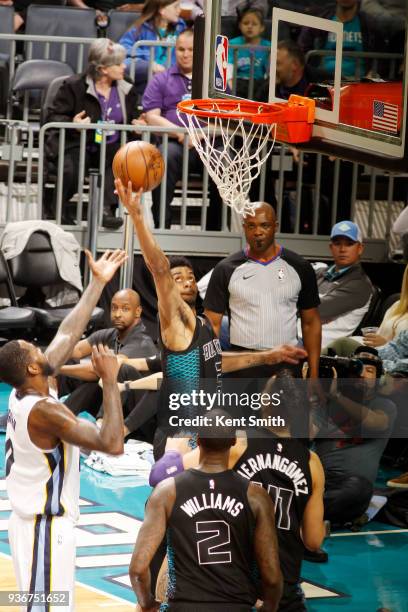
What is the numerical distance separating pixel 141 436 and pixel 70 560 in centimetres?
414

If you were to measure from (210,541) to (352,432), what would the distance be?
10.0ft

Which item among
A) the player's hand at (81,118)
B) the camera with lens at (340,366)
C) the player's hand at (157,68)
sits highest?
the player's hand at (157,68)

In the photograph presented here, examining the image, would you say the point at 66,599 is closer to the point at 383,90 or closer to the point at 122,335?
the point at 383,90

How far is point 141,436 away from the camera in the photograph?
8898 mm

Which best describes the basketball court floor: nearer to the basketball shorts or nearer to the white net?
the basketball shorts

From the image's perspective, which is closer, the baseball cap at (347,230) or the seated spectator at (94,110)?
the baseball cap at (347,230)

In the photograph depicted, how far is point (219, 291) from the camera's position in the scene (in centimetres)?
791

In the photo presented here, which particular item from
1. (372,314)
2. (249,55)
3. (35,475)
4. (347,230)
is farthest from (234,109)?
(249,55)

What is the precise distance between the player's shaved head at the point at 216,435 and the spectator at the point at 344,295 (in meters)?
4.57

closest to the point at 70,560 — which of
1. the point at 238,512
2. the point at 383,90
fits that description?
the point at 238,512

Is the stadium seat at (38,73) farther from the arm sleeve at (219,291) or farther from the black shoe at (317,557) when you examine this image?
the black shoe at (317,557)

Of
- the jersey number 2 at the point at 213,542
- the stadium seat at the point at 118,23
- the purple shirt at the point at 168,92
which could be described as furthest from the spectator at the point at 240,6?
the jersey number 2 at the point at 213,542

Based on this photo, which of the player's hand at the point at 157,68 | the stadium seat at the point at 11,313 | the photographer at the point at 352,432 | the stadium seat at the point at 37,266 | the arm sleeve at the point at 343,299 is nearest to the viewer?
the photographer at the point at 352,432

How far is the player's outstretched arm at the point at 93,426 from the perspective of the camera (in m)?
4.61
